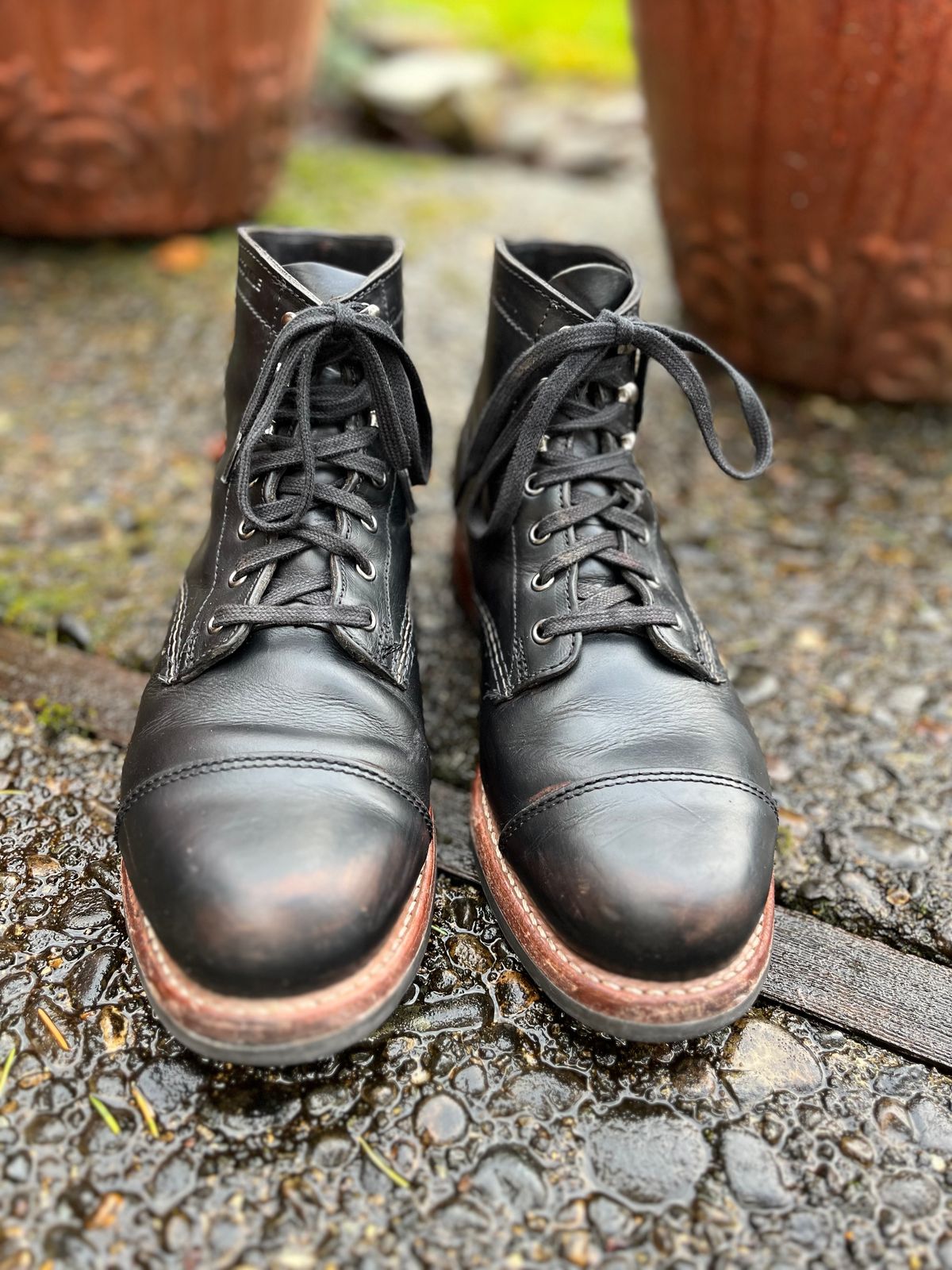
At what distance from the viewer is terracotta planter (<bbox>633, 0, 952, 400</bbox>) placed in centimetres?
200

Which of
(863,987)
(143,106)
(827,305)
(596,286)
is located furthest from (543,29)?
(863,987)

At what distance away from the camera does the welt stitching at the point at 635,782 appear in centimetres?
124

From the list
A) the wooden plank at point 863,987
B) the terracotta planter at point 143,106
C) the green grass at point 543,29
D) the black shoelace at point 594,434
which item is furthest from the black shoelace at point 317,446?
the green grass at point 543,29

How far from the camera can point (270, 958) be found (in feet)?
3.52

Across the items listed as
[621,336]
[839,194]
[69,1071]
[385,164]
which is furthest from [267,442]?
[385,164]

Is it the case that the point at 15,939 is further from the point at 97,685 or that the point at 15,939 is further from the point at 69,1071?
the point at 97,685

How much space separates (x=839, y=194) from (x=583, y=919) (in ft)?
5.71

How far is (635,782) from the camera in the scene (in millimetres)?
1240

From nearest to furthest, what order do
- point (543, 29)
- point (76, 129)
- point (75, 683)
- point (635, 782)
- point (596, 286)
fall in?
point (635, 782) → point (596, 286) → point (75, 683) → point (76, 129) → point (543, 29)

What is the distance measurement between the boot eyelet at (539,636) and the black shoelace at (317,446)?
22 cm

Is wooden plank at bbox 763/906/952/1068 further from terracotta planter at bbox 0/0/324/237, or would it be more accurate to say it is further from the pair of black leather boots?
terracotta planter at bbox 0/0/324/237

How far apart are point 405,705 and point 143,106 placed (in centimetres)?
217

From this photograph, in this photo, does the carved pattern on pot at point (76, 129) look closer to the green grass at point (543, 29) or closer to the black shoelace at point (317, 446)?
the black shoelace at point (317, 446)

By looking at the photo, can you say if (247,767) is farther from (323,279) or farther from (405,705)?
(323,279)
